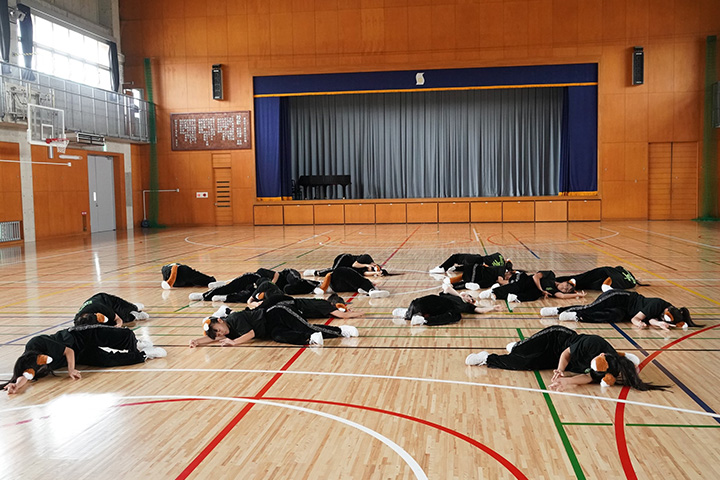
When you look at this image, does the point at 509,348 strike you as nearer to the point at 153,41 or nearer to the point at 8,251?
the point at 8,251

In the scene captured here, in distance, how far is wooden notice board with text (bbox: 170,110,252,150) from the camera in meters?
26.5

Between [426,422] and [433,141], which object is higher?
[433,141]

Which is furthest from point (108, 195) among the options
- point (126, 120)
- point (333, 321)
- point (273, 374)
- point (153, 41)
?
point (273, 374)

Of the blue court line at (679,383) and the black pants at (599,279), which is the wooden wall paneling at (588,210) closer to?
the black pants at (599,279)

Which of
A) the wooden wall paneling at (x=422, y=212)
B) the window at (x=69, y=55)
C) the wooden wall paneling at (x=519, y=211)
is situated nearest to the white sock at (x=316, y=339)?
the window at (x=69, y=55)

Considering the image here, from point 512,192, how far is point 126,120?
15732mm

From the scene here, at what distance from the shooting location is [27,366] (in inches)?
214

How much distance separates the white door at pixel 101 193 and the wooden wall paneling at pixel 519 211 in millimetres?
15575

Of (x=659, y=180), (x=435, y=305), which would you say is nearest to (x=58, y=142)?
(x=435, y=305)

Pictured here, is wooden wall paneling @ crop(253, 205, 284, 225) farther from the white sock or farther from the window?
the white sock

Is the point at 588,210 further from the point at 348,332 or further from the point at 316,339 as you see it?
the point at 316,339

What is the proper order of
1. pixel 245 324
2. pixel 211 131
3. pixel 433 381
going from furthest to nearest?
pixel 211 131 < pixel 245 324 < pixel 433 381

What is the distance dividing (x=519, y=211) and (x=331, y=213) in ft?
23.9

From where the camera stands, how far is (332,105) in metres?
28.0
